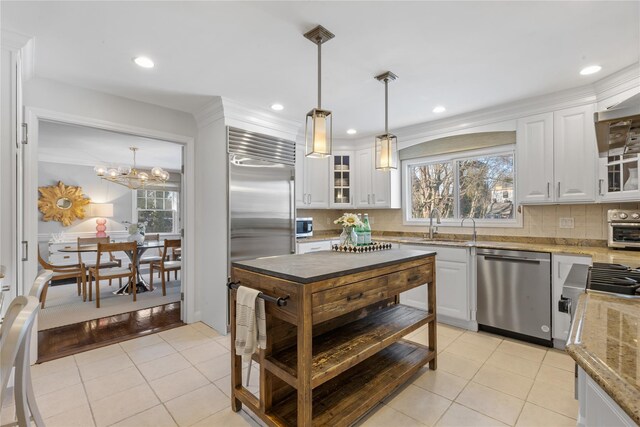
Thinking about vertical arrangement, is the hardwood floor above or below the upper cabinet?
below

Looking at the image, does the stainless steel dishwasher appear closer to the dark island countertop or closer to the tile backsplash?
the tile backsplash

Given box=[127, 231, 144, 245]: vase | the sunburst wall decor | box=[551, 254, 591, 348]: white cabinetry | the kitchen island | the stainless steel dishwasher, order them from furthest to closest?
the sunburst wall decor
box=[127, 231, 144, 245]: vase
the stainless steel dishwasher
box=[551, 254, 591, 348]: white cabinetry
the kitchen island

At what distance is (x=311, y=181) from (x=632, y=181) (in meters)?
3.51

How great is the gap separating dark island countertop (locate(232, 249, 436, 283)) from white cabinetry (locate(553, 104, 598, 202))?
1804mm

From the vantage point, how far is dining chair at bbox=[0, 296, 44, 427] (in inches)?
39.2

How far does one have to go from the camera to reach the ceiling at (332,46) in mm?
1863

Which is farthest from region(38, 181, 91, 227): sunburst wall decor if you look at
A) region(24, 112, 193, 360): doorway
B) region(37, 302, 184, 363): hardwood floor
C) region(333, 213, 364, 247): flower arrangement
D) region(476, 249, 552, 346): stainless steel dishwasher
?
region(476, 249, 552, 346): stainless steel dishwasher

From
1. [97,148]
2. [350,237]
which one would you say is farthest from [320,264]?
[97,148]

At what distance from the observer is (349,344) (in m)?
1.91

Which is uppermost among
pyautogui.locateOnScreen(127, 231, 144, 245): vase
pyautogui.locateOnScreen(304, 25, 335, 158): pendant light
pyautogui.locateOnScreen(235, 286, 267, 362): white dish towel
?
pyautogui.locateOnScreen(304, 25, 335, 158): pendant light

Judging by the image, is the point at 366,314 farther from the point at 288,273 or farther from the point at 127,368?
the point at 127,368

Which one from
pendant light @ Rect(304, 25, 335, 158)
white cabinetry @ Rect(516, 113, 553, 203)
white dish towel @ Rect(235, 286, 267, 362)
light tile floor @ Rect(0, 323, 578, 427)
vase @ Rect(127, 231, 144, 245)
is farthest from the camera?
vase @ Rect(127, 231, 144, 245)

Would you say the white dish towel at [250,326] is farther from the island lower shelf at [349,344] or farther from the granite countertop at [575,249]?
the granite countertop at [575,249]

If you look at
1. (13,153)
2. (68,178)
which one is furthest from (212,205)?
(68,178)
